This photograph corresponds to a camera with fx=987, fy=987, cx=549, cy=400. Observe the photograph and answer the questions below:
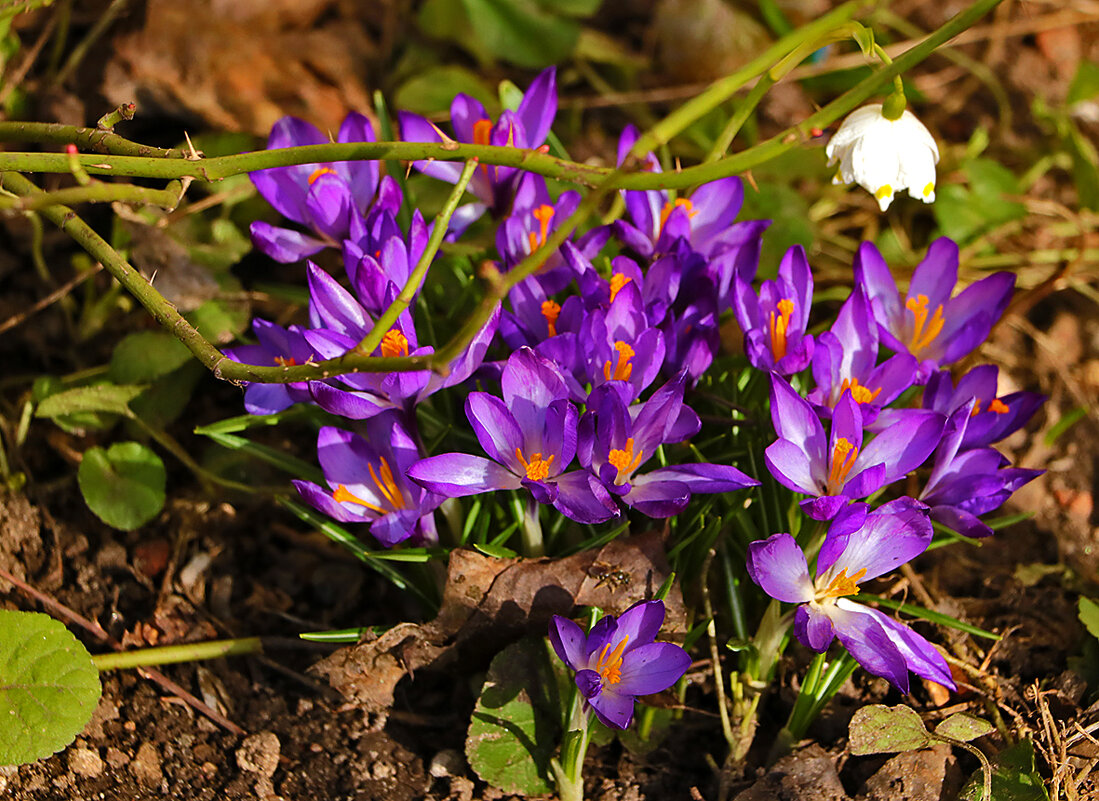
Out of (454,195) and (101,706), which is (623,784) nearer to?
(101,706)

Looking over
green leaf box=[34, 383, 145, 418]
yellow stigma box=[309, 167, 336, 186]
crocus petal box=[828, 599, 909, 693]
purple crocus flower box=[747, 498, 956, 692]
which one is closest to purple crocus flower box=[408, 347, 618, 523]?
purple crocus flower box=[747, 498, 956, 692]

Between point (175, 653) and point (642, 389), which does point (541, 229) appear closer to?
point (642, 389)

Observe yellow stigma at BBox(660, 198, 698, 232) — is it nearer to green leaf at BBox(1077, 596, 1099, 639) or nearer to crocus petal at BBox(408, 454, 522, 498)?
crocus petal at BBox(408, 454, 522, 498)

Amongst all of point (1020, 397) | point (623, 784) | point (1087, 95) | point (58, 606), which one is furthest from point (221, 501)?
point (1087, 95)

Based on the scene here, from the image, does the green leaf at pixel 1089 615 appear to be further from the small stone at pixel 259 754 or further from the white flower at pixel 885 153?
the small stone at pixel 259 754

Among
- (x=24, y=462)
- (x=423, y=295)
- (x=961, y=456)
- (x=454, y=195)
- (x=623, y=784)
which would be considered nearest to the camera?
(x=454, y=195)

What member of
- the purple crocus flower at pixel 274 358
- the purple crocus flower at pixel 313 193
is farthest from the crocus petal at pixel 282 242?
the purple crocus flower at pixel 274 358
